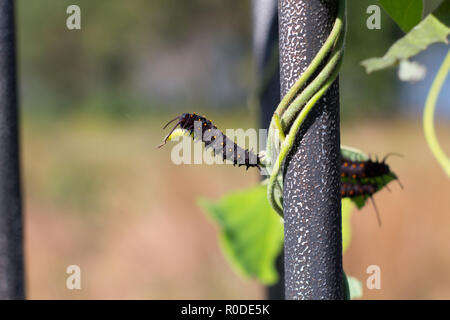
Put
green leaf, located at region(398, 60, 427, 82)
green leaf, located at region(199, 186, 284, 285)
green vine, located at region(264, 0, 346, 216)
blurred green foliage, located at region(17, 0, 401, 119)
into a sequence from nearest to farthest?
green vine, located at region(264, 0, 346, 216) < green leaf, located at region(398, 60, 427, 82) < green leaf, located at region(199, 186, 284, 285) < blurred green foliage, located at region(17, 0, 401, 119)

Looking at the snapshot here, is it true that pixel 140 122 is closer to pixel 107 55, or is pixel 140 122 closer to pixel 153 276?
pixel 107 55

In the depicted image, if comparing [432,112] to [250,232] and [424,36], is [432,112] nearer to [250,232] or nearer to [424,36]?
[424,36]

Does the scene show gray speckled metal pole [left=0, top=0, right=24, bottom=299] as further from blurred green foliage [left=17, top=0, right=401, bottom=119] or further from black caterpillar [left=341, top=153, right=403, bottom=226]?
blurred green foliage [left=17, top=0, right=401, bottom=119]

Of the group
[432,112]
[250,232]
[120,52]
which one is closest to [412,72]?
[432,112]

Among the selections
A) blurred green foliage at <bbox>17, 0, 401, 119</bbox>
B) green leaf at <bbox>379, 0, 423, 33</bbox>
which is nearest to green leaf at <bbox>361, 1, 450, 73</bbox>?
green leaf at <bbox>379, 0, 423, 33</bbox>

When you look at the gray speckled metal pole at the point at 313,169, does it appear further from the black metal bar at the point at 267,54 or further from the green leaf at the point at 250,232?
the green leaf at the point at 250,232

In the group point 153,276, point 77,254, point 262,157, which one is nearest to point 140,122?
point 77,254

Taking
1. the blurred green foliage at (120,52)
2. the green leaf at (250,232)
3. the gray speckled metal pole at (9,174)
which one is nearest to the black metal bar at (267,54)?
the green leaf at (250,232)
